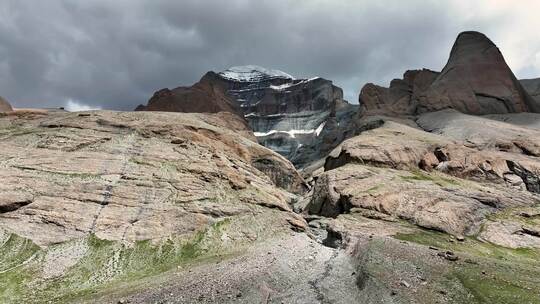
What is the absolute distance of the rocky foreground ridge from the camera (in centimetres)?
4297

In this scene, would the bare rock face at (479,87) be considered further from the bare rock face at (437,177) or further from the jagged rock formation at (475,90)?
the bare rock face at (437,177)

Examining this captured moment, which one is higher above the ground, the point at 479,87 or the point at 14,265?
the point at 479,87

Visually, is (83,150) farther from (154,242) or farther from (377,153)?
(377,153)

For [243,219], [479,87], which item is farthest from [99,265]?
[479,87]

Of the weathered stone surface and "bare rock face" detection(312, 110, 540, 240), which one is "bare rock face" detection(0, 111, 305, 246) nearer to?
the weathered stone surface

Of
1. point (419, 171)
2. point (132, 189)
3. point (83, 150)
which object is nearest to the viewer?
point (132, 189)

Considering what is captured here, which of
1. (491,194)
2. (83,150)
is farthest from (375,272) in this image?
(83,150)

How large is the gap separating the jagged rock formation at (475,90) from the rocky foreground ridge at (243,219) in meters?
58.0

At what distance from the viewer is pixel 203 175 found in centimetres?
7675

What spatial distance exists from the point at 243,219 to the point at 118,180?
2067 centimetres

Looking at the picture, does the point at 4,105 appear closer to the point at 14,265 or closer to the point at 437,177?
the point at 14,265

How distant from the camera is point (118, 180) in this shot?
224 ft

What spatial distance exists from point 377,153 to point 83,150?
6212 centimetres

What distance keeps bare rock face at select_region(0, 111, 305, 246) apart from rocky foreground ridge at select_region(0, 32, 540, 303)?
279 mm
